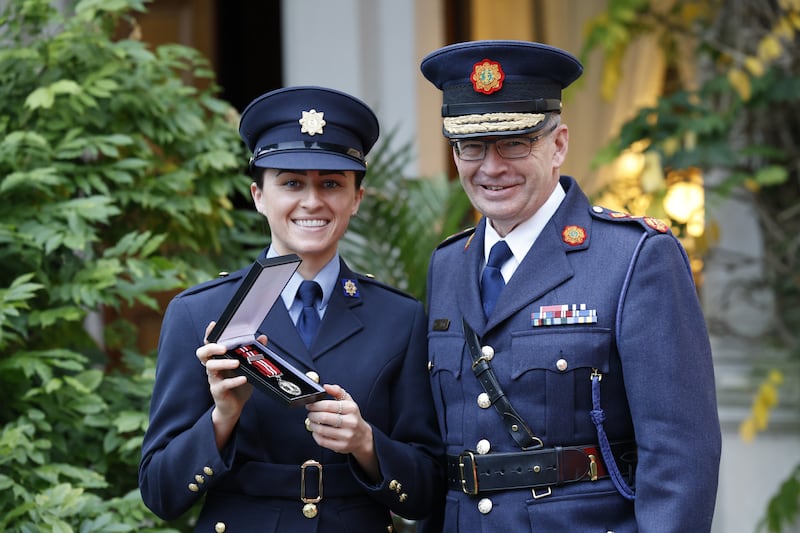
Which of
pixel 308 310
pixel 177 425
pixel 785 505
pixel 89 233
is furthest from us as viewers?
pixel 785 505

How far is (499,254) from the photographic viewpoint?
2676mm

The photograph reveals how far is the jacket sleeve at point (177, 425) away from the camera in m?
2.56

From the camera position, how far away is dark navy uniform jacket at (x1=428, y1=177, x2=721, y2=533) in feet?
7.89

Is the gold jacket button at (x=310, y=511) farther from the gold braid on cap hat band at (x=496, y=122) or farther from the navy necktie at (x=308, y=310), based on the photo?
the gold braid on cap hat band at (x=496, y=122)

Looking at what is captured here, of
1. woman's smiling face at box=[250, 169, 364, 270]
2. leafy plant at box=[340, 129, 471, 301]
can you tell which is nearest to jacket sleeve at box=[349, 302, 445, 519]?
woman's smiling face at box=[250, 169, 364, 270]

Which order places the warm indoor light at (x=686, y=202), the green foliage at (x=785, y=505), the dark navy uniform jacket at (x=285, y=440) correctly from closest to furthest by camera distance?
the dark navy uniform jacket at (x=285, y=440), the green foliage at (x=785, y=505), the warm indoor light at (x=686, y=202)

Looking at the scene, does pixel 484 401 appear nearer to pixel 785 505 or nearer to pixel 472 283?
pixel 472 283

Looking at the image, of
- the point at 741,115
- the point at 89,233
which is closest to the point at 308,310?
the point at 89,233

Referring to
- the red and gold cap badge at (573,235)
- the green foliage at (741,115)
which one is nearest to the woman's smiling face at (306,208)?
the red and gold cap badge at (573,235)

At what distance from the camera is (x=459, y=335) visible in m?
2.67

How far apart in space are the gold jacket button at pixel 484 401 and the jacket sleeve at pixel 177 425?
526 millimetres

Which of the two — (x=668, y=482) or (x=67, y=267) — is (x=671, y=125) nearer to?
(x=67, y=267)

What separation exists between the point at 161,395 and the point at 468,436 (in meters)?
0.68

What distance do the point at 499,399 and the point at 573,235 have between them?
39 cm
